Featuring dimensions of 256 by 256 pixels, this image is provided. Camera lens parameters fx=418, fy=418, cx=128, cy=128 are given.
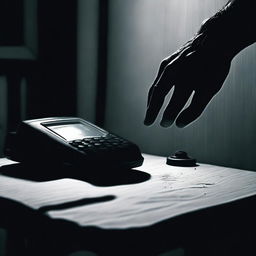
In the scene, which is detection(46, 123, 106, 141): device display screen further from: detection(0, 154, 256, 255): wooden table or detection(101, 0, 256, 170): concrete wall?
detection(101, 0, 256, 170): concrete wall

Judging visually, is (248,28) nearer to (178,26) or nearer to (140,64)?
(178,26)

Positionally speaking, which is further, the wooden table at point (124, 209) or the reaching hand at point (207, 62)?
the reaching hand at point (207, 62)

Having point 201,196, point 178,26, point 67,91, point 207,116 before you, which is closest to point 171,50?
point 178,26

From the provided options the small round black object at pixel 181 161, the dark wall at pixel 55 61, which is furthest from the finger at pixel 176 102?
the dark wall at pixel 55 61

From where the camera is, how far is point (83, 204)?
52 centimetres

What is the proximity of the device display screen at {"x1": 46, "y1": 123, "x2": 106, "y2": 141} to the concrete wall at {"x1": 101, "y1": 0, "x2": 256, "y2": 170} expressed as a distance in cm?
24

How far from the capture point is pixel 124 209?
0.49 metres

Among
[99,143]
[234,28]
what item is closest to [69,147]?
[99,143]

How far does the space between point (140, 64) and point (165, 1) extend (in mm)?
158

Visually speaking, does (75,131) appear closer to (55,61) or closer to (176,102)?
(176,102)

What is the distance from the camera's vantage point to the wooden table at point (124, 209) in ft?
1.40

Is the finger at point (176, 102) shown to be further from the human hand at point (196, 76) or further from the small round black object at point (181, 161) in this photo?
the small round black object at point (181, 161)

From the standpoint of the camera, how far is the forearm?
69 centimetres

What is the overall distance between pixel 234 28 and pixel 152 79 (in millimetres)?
319
